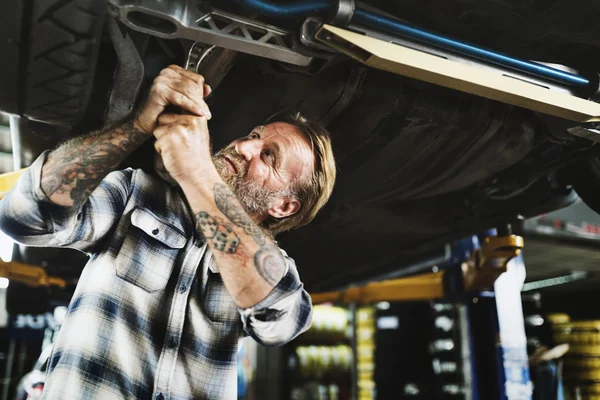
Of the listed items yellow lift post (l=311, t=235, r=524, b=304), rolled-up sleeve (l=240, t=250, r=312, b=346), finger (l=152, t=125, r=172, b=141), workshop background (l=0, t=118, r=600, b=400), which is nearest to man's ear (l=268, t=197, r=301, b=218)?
rolled-up sleeve (l=240, t=250, r=312, b=346)

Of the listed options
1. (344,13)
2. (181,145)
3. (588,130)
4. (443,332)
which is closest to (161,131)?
(181,145)

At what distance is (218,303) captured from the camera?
0.98 meters

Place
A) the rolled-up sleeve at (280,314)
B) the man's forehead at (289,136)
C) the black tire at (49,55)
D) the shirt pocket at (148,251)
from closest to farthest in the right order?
1. the black tire at (49,55)
2. the rolled-up sleeve at (280,314)
3. the shirt pocket at (148,251)
4. the man's forehead at (289,136)

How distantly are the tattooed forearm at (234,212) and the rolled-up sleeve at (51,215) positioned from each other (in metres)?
0.25

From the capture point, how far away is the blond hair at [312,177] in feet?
3.54

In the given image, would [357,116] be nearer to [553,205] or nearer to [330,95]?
[330,95]

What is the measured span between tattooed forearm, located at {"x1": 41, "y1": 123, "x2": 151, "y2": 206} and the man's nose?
0.22 meters

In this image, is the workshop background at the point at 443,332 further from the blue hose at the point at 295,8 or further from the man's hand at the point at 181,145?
the blue hose at the point at 295,8

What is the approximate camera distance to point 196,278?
992 millimetres

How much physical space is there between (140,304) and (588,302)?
3102 mm

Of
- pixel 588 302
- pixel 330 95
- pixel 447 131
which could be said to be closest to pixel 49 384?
pixel 330 95

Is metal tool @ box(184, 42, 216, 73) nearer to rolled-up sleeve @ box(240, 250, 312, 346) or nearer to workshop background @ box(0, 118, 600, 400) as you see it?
rolled-up sleeve @ box(240, 250, 312, 346)

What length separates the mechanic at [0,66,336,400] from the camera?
2.67 feet

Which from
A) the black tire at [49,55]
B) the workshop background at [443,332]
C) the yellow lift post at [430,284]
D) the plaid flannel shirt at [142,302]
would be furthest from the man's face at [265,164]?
the yellow lift post at [430,284]
